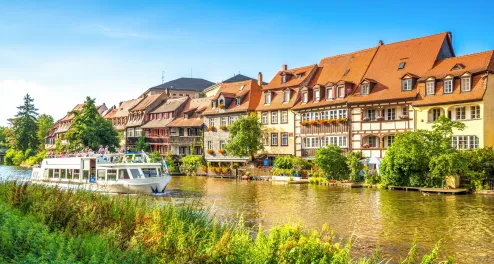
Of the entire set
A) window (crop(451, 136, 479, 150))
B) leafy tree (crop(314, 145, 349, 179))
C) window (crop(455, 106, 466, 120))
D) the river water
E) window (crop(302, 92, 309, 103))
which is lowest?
the river water

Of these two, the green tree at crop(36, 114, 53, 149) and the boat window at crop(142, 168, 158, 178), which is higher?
the green tree at crop(36, 114, 53, 149)

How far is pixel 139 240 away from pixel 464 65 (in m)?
36.4

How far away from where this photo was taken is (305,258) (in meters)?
9.95

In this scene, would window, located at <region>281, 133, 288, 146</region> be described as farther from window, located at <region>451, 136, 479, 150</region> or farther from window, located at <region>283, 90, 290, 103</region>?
window, located at <region>451, 136, 479, 150</region>

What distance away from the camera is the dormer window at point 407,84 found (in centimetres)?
4316

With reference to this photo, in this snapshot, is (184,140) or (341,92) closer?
(341,92)

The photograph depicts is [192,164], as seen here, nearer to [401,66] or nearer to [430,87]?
[401,66]

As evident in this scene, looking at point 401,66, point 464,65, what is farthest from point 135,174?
point 464,65

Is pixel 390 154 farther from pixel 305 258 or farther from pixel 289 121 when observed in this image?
pixel 305 258

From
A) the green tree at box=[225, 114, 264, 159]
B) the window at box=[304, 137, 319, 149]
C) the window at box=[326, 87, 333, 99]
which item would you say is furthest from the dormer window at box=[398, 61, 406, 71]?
the green tree at box=[225, 114, 264, 159]

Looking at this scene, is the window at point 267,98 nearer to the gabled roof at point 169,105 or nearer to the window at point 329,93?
the window at point 329,93

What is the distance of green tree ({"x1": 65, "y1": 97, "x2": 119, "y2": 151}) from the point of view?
6764 centimetres

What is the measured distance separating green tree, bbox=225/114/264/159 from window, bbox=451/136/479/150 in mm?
23136

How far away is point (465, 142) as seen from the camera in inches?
1531
